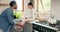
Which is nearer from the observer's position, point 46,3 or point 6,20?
point 6,20

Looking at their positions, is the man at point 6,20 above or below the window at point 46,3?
below

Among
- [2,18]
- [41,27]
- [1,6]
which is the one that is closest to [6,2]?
[1,6]

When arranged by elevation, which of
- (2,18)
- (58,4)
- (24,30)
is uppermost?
(58,4)

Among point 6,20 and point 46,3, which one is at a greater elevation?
point 46,3

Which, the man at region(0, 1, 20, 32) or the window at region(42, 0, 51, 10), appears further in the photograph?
the window at region(42, 0, 51, 10)

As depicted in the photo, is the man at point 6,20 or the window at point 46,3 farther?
the window at point 46,3

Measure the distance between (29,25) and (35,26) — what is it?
245 mm

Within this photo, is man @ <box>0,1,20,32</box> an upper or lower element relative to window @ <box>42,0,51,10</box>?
lower

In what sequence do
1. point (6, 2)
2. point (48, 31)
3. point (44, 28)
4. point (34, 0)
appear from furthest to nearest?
point (34, 0) < point (6, 2) < point (44, 28) < point (48, 31)

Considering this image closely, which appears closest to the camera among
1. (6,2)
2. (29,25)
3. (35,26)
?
(35,26)

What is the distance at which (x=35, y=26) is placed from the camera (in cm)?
313

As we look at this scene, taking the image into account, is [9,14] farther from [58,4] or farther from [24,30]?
[58,4]

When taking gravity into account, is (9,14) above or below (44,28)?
above

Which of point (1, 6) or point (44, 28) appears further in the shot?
point (1, 6)
